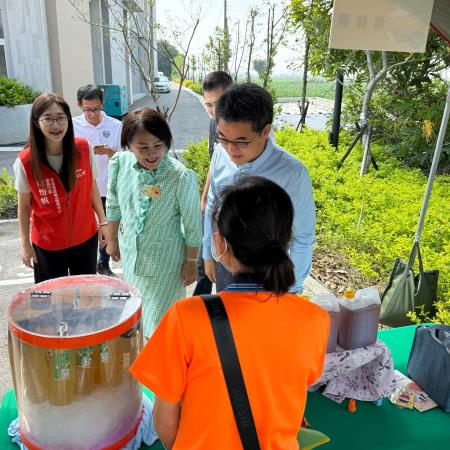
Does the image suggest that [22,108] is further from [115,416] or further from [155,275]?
[115,416]

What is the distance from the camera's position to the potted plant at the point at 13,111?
402 inches

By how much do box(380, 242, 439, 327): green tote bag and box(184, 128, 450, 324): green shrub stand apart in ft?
0.37

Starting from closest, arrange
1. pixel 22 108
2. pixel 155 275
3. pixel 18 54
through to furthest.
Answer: pixel 155 275 → pixel 22 108 → pixel 18 54

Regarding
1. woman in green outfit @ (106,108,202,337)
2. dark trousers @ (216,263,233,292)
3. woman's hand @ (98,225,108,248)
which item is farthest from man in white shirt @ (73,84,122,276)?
dark trousers @ (216,263,233,292)

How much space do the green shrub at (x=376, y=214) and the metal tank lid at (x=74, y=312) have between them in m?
2.11

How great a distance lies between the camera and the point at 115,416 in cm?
132

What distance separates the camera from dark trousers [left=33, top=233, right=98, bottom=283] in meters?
2.54

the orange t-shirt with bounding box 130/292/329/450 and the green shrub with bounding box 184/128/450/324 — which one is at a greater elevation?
the orange t-shirt with bounding box 130/292/329/450

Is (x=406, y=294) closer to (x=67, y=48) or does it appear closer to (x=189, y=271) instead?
(x=189, y=271)

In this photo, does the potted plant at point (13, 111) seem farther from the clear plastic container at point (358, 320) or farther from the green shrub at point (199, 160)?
the clear plastic container at point (358, 320)

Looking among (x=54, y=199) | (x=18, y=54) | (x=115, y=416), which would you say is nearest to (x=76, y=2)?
(x=18, y=54)

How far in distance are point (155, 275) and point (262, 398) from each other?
1.25 meters

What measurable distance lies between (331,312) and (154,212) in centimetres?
93

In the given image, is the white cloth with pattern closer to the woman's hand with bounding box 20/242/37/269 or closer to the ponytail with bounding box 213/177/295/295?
the ponytail with bounding box 213/177/295/295
